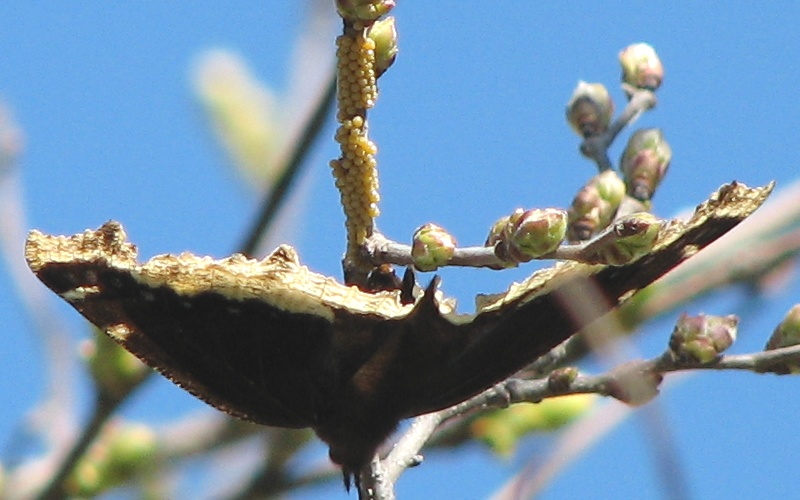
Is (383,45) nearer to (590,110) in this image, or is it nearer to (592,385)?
(592,385)

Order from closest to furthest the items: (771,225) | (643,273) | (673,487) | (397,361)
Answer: (673,487), (643,273), (397,361), (771,225)

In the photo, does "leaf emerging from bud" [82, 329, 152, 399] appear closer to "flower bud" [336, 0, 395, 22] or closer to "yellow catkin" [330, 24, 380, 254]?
"yellow catkin" [330, 24, 380, 254]

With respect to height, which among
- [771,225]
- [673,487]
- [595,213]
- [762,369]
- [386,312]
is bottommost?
[673,487]

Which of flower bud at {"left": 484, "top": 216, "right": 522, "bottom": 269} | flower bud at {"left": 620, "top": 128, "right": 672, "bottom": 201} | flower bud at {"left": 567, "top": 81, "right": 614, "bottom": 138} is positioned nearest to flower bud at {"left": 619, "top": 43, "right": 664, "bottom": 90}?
flower bud at {"left": 567, "top": 81, "right": 614, "bottom": 138}

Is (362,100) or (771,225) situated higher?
(771,225)

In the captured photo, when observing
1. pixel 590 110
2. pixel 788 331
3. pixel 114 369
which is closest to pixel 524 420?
pixel 590 110

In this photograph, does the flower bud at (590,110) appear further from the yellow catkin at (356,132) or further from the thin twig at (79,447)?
the thin twig at (79,447)

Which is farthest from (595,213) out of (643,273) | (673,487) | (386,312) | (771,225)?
(673,487)

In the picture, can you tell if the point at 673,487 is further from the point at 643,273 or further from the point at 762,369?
the point at 762,369
